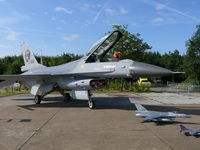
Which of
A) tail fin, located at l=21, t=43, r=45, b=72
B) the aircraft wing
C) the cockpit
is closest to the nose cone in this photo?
the aircraft wing

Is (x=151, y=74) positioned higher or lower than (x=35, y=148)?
higher

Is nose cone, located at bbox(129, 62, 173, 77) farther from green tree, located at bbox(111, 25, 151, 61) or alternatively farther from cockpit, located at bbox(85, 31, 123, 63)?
green tree, located at bbox(111, 25, 151, 61)

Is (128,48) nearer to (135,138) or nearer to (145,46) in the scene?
(145,46)

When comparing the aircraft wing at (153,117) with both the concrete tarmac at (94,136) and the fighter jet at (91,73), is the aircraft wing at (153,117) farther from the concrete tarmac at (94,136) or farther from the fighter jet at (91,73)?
the fighter jet at (91,73)

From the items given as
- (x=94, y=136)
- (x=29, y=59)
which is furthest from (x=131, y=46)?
(x=94, y=136)

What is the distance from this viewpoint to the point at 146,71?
8.40 metres

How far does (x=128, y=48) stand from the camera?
96.0ft

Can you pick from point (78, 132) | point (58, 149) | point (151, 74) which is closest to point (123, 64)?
point (151, 74)

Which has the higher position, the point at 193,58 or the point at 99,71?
the point at 193,58

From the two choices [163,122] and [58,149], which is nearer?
[58,149]

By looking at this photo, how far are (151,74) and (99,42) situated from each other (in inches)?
131

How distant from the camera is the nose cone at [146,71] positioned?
324 inches

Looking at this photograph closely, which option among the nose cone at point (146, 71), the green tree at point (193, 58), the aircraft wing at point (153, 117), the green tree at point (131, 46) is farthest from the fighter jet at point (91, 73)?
the green tree at point (193, 58)

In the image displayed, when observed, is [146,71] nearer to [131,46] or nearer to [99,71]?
[99,71]
